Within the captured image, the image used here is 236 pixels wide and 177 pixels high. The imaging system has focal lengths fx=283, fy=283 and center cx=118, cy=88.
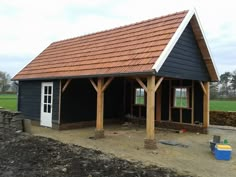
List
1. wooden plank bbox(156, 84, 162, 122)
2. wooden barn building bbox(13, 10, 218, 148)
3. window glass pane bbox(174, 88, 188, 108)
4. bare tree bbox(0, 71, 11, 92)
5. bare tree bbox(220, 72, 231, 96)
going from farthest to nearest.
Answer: bare tree bbox(0, 71, 11, 92), bare tree bbox(220, 72, 231, 96), wooden plank bbox(156, 84, 162, 122), window glass pane bbox(174, 88, 188, 108), wooden barn building bbox(13, 10, 218, 148)

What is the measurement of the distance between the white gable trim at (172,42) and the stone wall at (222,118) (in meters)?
7.09

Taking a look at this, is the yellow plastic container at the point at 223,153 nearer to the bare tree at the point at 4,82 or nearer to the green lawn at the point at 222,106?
the green lawn at the point at 222,106

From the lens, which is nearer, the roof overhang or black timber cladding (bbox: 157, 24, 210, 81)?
the roof overhang

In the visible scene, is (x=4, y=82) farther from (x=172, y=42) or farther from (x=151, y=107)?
(x=151, y=107)

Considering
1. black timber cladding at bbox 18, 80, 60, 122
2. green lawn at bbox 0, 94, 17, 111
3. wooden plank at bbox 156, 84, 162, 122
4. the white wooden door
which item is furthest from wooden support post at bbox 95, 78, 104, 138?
green lawn at bbox 0, 94, 17, 111

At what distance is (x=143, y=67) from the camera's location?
8.41 metres

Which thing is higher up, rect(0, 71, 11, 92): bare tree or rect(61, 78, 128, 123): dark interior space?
rect(0, 71, 11, 92): bare tree

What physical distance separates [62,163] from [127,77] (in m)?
5.75

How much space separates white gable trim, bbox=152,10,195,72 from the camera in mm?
8219

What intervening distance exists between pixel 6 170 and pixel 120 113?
32.0ft

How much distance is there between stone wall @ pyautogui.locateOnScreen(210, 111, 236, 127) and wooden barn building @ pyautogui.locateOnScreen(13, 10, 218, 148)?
3.41 m

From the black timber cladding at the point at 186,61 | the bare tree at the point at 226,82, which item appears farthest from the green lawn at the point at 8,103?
the bare tree at the point at 226,82

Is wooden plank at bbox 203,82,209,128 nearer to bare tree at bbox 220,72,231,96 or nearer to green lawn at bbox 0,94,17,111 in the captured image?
green lawn at bbox 0,94,17,111

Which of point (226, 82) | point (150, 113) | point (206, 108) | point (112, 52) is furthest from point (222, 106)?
point (226, 82)
